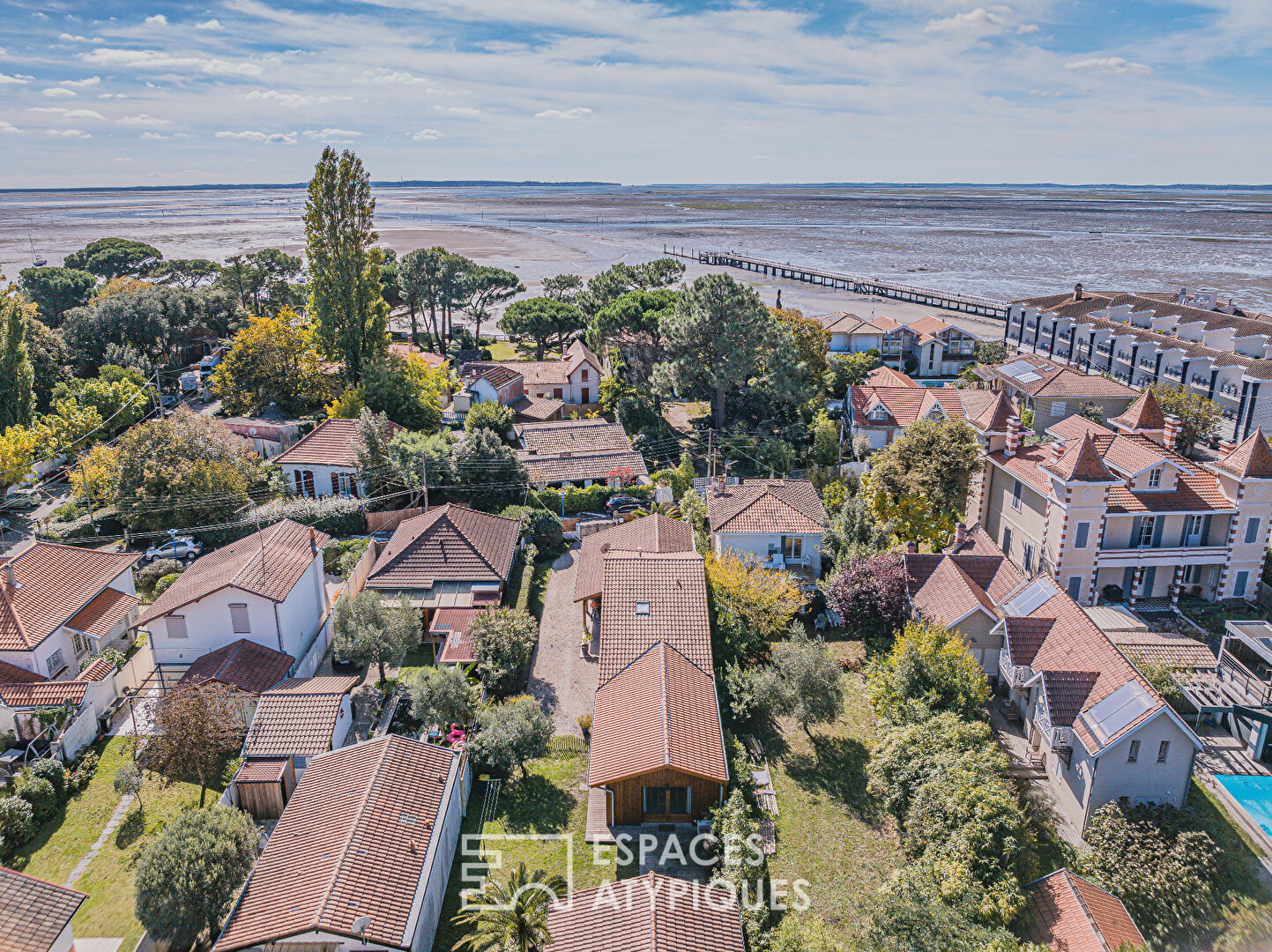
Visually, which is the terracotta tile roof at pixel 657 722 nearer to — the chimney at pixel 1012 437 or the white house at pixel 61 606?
the white house at pixel 61 606

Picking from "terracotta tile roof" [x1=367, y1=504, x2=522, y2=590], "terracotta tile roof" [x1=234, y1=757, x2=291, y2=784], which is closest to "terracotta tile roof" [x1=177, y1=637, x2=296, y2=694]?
"terracotta tile roof" [x1=234, y1=757, x2=291, y2=784]

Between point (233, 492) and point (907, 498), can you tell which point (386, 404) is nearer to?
point (233, 492)

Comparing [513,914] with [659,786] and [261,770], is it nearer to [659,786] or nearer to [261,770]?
[659,786]

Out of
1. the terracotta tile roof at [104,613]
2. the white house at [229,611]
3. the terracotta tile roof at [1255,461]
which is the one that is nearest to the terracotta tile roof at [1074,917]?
the terracotta tile roof at [1255,461]

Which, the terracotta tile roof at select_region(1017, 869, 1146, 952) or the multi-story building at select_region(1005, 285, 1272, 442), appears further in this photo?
the multi-story building at select_region(1005, 285, 1272, 442)

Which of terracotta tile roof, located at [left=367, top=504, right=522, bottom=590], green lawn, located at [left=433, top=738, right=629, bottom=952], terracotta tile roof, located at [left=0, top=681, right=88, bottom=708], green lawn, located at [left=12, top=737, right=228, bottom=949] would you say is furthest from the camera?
terracotta tile roof, located at [left=367, top=504, right=522, bottom=590]

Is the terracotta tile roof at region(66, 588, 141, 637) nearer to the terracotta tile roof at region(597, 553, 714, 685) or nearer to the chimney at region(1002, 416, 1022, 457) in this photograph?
the terracotta tile roof at region(597, 553, 714, 685)

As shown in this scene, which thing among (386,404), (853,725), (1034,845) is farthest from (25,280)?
(1034,845)

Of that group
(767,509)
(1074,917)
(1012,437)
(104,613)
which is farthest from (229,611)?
(1012,437)

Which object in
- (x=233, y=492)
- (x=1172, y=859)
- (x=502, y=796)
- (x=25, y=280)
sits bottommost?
(x=502, y=796)
